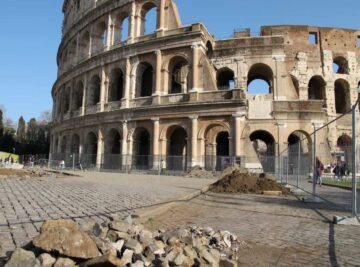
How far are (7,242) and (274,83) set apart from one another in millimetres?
22741

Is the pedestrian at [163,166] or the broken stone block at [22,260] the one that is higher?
the pedestrian at [163,166]

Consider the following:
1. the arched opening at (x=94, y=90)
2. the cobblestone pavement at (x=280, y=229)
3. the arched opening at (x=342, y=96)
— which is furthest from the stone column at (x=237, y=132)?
the arched opening at (x=94, y=90)

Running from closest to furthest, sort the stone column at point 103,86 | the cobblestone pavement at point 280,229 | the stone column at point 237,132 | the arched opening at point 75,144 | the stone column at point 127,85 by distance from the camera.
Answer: the cobblestone pavement at point 280,229
the stone column at point 237,132
the stone column at point 127,85
the stone column at point 103,86
the arched opening at point 75,144

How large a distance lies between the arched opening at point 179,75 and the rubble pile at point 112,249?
21727mm

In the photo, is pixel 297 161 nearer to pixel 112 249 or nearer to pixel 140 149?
pixel 112 249

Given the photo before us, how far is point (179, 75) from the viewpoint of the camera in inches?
1032

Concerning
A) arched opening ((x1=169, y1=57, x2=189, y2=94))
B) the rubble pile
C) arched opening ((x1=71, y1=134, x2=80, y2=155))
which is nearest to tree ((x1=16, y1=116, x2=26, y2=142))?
arched opening ((x1=71, y1=134, x2=80, y2=155))

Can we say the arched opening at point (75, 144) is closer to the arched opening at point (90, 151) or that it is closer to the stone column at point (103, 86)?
the arched opening at point (90, 151)

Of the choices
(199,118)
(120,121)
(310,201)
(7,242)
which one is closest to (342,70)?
(199,118)

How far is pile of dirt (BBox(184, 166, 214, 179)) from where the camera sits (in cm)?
1995

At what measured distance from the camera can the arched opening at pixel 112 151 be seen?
2427cm

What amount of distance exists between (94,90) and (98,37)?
509 centimetres

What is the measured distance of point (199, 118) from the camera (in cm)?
2230

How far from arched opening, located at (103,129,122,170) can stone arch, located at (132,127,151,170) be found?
127 centimetres
